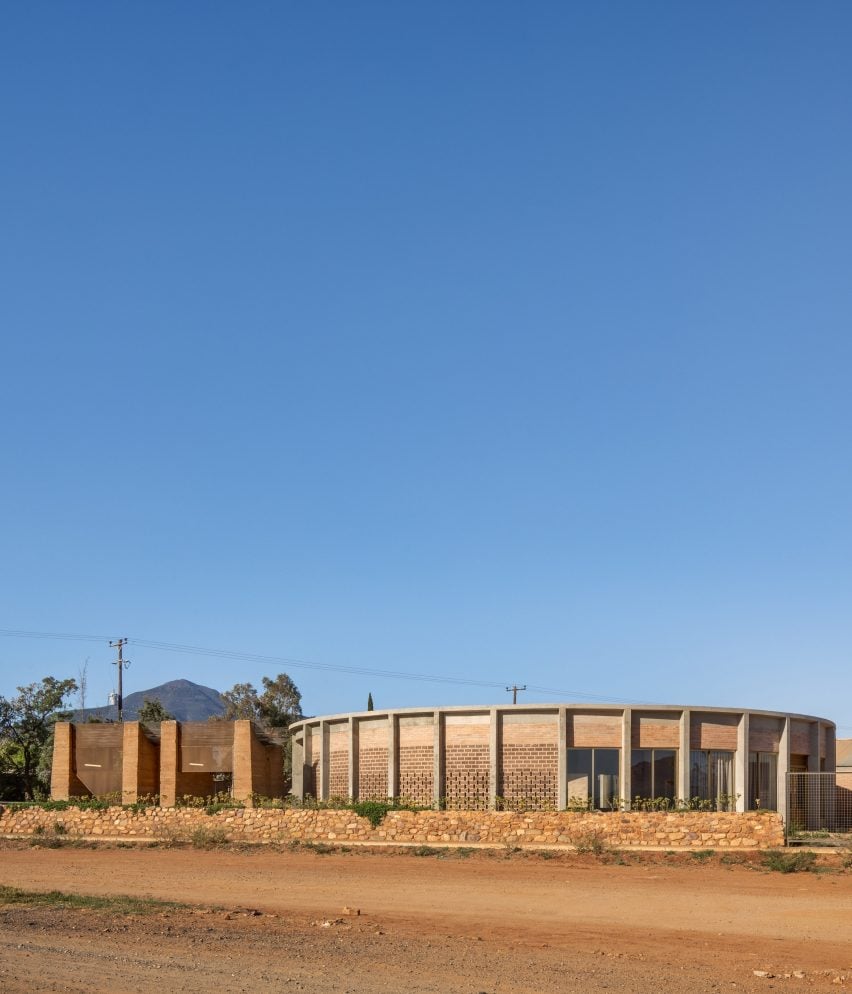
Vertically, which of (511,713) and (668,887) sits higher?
(511,713)

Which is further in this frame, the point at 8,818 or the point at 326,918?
the point at 8,818

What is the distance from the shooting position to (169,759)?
1964 inches

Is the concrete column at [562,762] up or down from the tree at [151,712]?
up

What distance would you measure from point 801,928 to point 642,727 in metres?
16.7

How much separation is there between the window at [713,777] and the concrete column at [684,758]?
18cm

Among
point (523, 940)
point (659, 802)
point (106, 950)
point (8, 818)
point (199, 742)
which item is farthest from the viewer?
point (199, 742)

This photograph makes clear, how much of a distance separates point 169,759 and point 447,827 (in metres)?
17.5

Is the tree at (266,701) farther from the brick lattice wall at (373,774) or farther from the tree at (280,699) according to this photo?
the brick lattice wall at (373,774)

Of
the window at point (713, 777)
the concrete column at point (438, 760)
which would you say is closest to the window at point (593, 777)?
the window at point (713, 777)

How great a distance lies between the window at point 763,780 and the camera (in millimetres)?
38656

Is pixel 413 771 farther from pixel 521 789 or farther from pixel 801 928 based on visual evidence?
pixel 801 928

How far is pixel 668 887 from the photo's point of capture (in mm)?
27422

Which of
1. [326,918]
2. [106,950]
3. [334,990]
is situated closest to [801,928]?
[326,918]

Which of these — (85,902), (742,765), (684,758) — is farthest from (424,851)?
(85,902)
